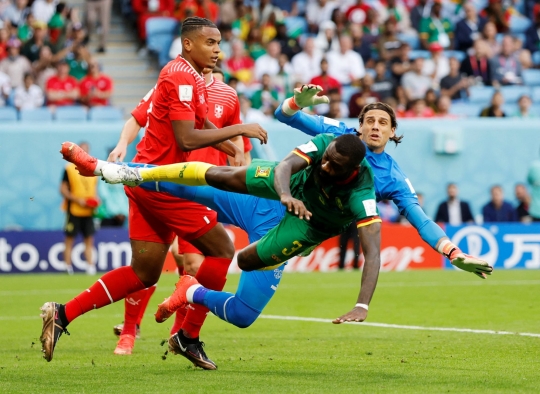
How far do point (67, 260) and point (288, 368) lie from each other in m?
10.7

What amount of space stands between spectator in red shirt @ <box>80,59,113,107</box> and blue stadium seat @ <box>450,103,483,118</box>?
7.29 meters

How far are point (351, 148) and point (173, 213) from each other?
6.04ft

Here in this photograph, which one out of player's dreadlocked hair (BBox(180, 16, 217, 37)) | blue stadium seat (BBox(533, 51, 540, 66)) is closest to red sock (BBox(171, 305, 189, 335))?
player's dreadlocked hair (BBox(180, 16, 217, 37))

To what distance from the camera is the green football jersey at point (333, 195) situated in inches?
279

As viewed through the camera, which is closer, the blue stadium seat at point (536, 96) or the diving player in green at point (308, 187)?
the diving player in green at point (308, 187)

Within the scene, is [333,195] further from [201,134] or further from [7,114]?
[7,114]

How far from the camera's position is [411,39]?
23.9m

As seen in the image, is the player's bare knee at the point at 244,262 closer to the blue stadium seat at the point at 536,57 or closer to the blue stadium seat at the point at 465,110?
the blue stadium seat at the point at 465,110

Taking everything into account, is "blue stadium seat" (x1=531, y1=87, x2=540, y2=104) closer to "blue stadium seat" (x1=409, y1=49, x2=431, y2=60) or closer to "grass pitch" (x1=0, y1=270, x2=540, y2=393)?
"blue stadium seat" (x1=409, y1=49, x2=431, y2=60)

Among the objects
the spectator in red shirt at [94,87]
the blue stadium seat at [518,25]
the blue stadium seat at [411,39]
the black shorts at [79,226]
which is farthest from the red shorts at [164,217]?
the blue stadium seat at [518,25]

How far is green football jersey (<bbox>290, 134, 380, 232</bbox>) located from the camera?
710 cm

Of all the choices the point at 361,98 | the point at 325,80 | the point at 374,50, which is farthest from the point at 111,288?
the point at 374,50

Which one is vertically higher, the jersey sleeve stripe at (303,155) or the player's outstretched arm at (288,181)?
the jersey sleeve stripe at (303,155)

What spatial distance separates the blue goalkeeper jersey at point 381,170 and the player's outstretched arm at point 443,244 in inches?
4.4
